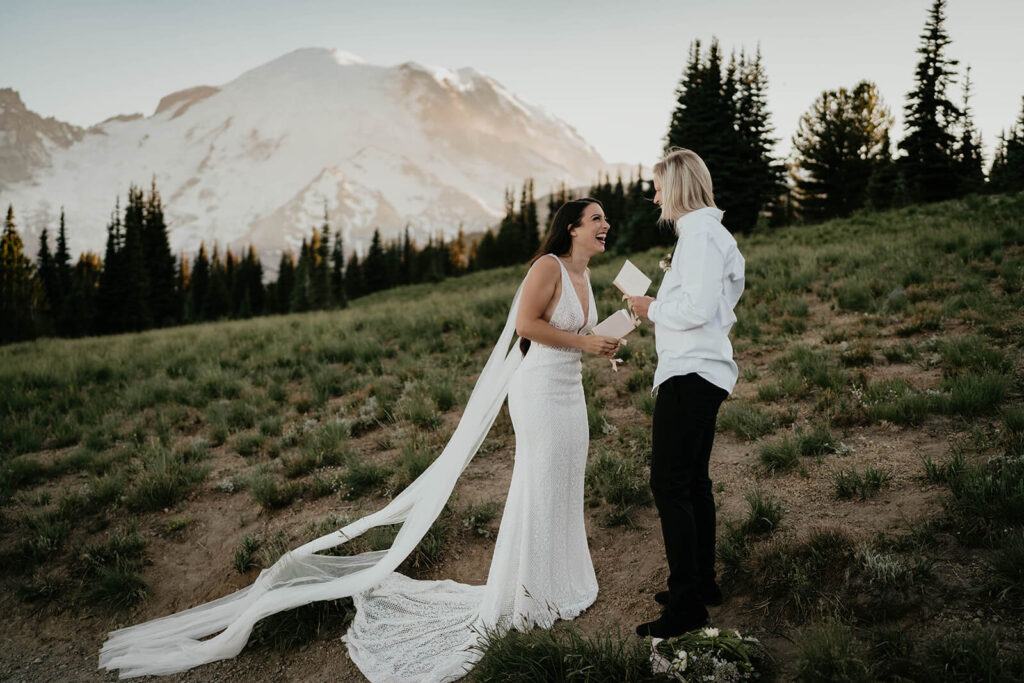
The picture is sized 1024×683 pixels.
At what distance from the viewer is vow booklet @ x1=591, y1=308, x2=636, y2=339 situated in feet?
12.7

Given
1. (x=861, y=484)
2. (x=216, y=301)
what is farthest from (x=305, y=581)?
(x=216, y=301)

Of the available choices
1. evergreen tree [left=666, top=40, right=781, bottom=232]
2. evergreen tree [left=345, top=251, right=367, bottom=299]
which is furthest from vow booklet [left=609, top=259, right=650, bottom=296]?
evergreen tree [left=345, top=251, right=367, bottom=299]

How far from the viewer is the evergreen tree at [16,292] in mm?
44031

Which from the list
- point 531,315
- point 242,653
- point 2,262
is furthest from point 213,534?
point 2,262

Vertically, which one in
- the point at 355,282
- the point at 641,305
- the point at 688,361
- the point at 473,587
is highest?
the point at 355,282

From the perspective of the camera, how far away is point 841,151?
4119cm

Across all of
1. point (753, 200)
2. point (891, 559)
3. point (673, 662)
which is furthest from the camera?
point (753, 200)

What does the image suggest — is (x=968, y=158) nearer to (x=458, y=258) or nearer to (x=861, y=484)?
(x=861, y=484)

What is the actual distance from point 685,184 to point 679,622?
2700 mm

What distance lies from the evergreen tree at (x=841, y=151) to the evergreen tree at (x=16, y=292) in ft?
193

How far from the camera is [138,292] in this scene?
53.3m

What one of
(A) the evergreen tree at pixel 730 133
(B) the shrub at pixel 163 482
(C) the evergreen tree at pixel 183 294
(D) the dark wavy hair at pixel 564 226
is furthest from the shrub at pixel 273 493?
(C) the evergreen tree at pixel 183 294

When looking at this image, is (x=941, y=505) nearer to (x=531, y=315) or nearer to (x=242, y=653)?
(x=531, y=315)

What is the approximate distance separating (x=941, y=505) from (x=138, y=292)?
204 ft
